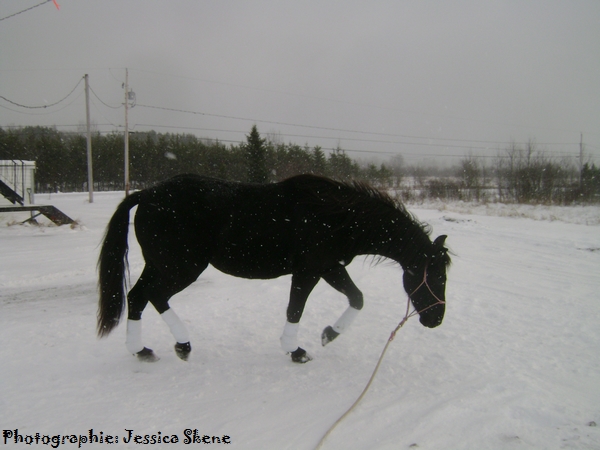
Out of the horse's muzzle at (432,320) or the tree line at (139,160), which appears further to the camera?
the tree line at (139,160)

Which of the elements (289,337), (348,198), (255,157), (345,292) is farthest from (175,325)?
(255,157)

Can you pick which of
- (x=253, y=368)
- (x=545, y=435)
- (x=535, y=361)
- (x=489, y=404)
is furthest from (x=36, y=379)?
(x=535, y=361)

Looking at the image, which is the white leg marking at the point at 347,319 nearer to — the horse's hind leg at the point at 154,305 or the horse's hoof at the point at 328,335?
the horse's hoof at the point at 328,335

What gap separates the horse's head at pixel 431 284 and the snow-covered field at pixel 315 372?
496 millimetres

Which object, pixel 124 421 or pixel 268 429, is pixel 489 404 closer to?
pixel 268 429

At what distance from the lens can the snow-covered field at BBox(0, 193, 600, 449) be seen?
2.30 meters

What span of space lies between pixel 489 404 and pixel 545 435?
38cm

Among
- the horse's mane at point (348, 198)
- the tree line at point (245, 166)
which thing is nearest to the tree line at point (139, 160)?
the tree line at point (245, 166)

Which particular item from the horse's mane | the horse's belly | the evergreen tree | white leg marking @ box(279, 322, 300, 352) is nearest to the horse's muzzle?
the horse's mane

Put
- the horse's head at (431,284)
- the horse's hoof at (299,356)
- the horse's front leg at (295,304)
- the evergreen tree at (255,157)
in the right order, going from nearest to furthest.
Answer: the horse's head at (431,284)
the horse's front leg at (295,304)
the horse's hoof at (299,356)
the evergreen tree at (255,157)

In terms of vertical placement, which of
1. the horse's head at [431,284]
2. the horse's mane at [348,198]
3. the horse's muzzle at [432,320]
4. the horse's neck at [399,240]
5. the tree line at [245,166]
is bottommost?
the horse's muzzle at [432,320]

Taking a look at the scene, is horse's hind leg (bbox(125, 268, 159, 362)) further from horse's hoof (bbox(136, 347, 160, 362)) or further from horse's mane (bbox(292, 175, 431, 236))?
horse's mane (bbox(292, 175, 431, 236))

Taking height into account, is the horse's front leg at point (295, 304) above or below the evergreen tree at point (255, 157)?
below

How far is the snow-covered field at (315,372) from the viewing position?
2303mm
